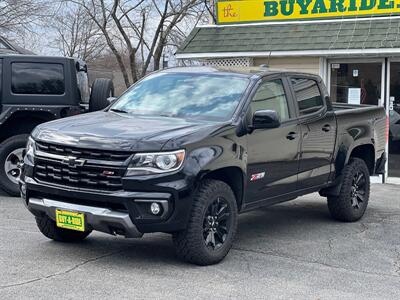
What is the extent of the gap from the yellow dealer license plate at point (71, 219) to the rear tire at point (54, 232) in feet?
2.33

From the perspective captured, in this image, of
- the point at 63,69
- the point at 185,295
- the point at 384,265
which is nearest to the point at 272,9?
the point at 63,69

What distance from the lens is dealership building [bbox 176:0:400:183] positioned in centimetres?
1184

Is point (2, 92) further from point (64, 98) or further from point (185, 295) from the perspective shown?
point (185, 295)

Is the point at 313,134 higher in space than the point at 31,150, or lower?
lower

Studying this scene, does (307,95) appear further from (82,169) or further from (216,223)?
(82,169)

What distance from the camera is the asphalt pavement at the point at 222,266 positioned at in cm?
506

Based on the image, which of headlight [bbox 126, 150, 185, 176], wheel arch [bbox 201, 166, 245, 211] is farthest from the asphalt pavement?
headlight [bbox 126, 150, 185, 176]

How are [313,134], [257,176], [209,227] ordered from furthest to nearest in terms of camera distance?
[313,134] → [257,176] → [209,227]

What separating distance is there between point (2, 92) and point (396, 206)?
6143 mm

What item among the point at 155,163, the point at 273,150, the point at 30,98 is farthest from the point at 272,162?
the point at 30,98

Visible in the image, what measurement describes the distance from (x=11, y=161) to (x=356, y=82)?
22.5 ft

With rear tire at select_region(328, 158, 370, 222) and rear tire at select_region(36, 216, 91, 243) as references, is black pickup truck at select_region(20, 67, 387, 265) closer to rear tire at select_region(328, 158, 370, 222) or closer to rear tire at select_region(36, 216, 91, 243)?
rear tire at select_region(36, 216, 91, 243)

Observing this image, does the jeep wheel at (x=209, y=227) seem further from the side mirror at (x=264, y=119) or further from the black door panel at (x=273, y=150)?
the side mirror at (x=264, y=119)

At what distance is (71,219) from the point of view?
5.52m
